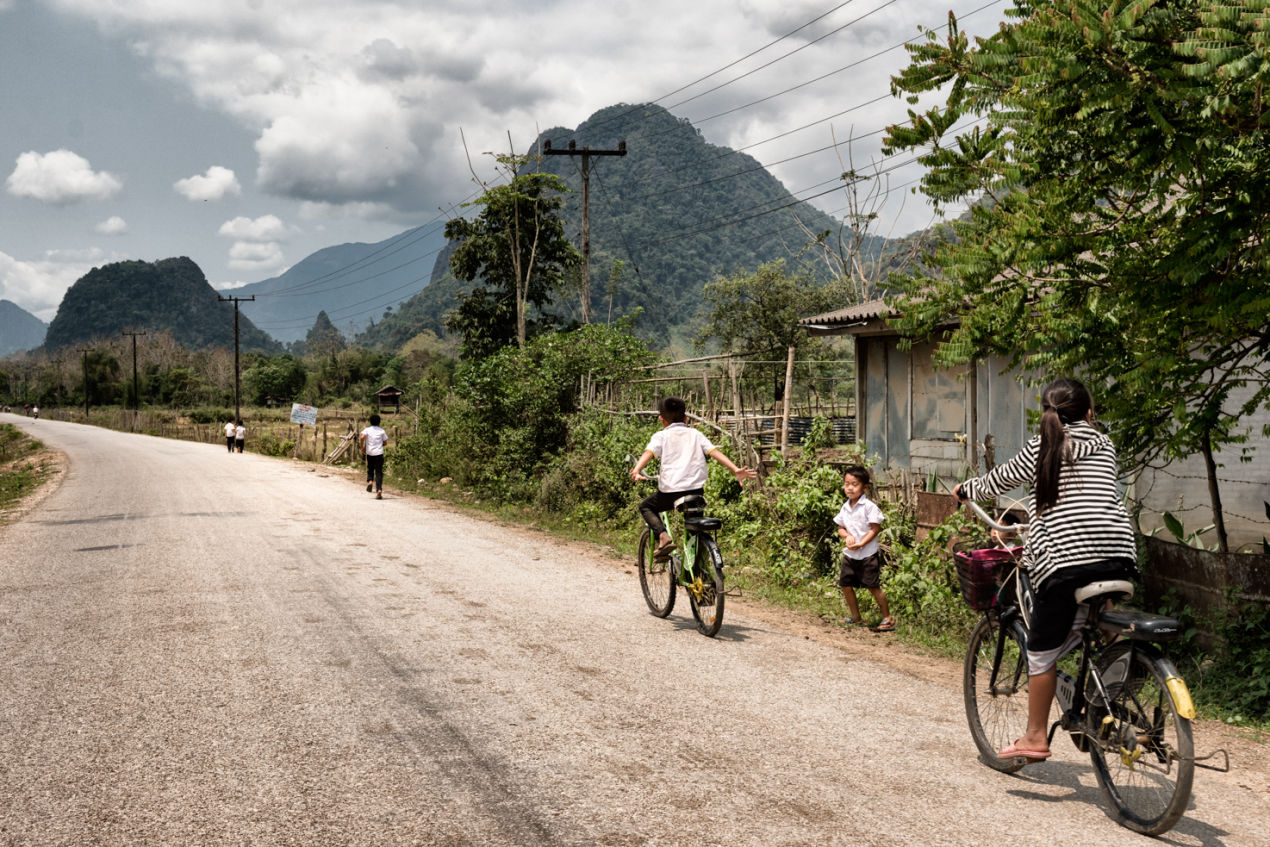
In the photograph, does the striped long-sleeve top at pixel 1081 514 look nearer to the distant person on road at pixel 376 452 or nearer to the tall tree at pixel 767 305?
the distant person on road at pixel 376 452

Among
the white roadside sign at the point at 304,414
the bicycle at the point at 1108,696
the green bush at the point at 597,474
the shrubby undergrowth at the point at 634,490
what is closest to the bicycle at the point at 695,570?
the shrubby undergrowth at the point at 634,490

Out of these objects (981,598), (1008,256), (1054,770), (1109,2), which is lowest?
(1054,770)

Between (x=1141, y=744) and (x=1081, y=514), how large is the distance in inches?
37.6

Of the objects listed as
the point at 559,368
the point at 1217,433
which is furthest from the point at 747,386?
the point at 1217,433

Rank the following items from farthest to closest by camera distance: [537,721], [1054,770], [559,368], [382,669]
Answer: [559,368]
[382,669]
[537,721]
[1054,770]

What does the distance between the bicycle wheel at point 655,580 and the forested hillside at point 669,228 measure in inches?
4415

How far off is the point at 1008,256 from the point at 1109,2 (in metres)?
1.76

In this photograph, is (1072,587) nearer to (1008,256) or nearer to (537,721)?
(1008,256)

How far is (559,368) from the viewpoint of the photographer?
1881cm

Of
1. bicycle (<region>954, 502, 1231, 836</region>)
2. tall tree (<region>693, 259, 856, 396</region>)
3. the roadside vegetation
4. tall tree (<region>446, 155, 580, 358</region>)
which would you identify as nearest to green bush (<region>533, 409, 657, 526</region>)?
the roadside vegetation

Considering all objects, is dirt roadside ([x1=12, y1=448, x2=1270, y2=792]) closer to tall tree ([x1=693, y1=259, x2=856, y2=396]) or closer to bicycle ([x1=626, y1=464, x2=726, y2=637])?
bicycle ([x1=626, y1=464, x2=726, y2=637])

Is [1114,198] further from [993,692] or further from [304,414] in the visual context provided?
[304,414]

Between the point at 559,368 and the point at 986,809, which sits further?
the point at 559,368

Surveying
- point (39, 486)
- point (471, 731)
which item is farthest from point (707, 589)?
point (39, 486)
